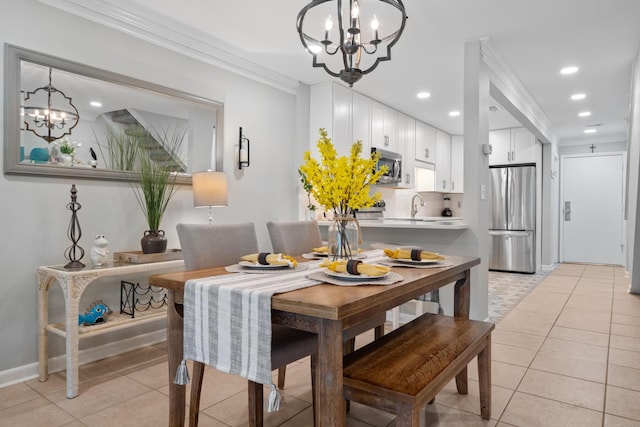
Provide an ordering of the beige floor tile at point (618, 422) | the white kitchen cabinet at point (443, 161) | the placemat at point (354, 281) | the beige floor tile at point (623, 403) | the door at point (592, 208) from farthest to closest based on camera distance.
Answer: the door at point (592, 208), the white kitchen cabinet at point (443, 161), the beige floor tile at point (623, 403), the beige floor tile at point (618, 422), the placemat at point (354, 281)

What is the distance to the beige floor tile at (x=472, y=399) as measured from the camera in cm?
204

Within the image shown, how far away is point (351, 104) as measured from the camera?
14.6ft

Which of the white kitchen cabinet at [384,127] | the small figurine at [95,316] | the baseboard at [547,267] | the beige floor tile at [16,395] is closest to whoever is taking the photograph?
the beige floor tile at [16,395]

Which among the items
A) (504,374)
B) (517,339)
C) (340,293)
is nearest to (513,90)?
(517,339)

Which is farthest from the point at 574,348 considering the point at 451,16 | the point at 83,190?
the point at 83,190

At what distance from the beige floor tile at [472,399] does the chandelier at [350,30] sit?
173 cm

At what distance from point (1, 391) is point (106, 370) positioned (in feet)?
1.71

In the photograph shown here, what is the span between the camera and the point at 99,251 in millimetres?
2508

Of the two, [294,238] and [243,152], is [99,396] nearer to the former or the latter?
[294,238]

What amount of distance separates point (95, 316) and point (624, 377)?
3.23 metres

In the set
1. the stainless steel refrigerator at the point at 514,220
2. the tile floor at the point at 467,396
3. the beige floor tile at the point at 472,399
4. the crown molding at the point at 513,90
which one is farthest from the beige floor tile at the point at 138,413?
the stainless steel refrigerator at the point at 514,220

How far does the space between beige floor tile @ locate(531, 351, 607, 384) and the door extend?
18.5ft

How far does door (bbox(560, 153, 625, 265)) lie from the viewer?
7.20 metres

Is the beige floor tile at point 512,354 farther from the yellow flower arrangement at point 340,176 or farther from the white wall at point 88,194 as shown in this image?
the white wall at point 88,194
